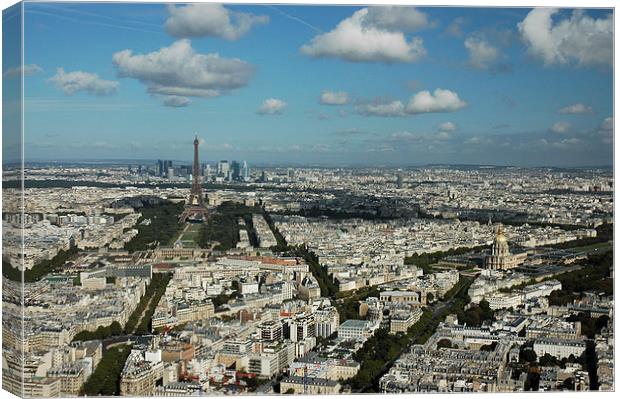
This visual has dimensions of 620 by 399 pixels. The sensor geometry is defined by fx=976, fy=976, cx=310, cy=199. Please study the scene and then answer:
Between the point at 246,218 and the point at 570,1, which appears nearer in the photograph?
the point at 570,1

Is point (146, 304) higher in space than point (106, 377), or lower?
higher

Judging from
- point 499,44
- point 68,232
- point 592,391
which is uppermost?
point 499,44

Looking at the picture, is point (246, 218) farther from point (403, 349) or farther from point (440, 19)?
point (440, 19)

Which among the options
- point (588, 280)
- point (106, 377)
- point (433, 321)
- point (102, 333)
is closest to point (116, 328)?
point (102, 333)

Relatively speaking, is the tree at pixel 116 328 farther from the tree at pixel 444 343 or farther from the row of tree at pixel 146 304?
the tree at pixel 444 343

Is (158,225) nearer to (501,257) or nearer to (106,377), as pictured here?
(106,377)

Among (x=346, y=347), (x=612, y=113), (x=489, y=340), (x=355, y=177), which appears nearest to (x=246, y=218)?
(x=355, y=177)

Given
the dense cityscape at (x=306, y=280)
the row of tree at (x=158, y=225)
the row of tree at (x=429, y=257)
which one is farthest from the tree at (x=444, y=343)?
the row of tree at (x=158, y=225)
